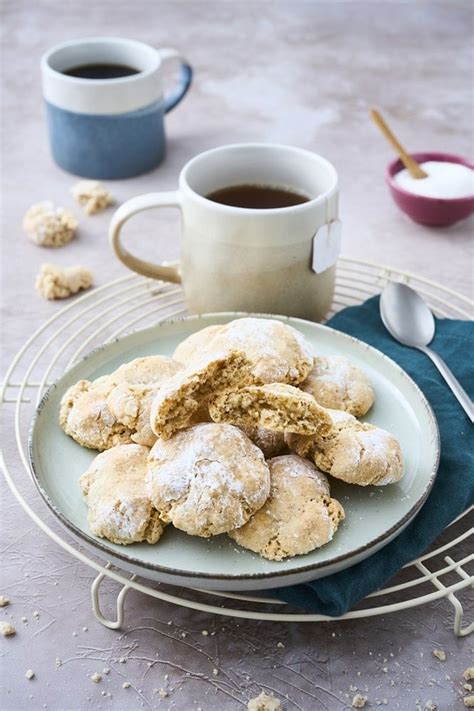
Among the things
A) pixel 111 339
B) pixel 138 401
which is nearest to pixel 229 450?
pixel 138 401

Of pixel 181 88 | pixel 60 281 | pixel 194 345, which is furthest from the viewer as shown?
pixel 181 88

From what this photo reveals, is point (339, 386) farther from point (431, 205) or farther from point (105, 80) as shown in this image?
point (105, 80)

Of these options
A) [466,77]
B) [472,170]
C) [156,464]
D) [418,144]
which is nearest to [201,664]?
[156,464]

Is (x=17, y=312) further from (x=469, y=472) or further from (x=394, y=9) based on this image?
(x=394, y=9)

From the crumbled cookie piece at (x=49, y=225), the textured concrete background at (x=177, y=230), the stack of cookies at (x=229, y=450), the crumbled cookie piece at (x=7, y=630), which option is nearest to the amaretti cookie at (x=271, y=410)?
the stack of cookies at (x=229, y=450)

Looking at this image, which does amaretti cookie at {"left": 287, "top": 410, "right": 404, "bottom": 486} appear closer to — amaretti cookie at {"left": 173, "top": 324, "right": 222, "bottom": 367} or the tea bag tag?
amaretti cookie at {"left": 173, "top": 324, "right": 222, "bottom": 367}

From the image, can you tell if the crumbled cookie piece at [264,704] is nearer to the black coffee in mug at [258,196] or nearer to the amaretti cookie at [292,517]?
the amaretti cookie at [292,517]
